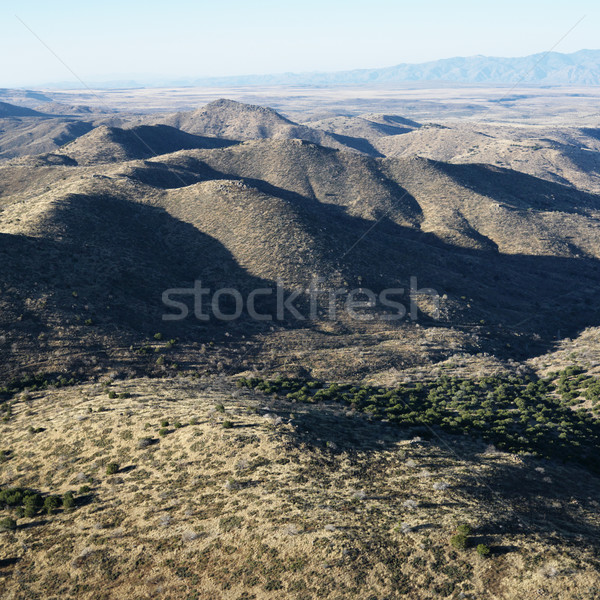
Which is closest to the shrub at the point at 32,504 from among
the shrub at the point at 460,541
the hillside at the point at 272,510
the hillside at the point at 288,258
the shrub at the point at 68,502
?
the hillside at the point at 272,510

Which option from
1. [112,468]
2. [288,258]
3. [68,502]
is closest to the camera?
[68,502]

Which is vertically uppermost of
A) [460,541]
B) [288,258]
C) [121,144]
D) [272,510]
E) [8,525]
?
[121,144]

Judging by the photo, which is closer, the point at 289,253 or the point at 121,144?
the point at 289,253

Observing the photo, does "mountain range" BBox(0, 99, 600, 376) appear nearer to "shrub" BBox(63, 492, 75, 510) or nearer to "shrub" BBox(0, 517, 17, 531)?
"shrub" BBox(63, 492, 75, 510)

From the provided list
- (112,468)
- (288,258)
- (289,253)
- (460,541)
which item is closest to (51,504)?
(112,468)

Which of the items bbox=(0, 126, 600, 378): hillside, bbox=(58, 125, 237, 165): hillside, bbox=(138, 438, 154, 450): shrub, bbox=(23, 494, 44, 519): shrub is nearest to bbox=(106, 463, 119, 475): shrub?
bbox=(138, 438, 154, 450): shrub

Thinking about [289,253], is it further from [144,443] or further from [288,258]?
[144,443]
